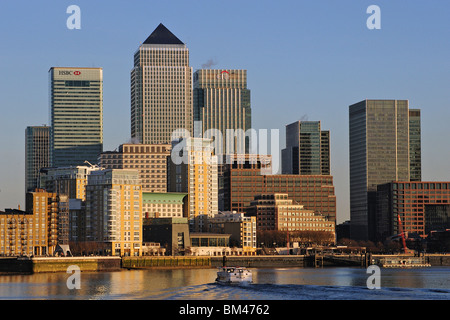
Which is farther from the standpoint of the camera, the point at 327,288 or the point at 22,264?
the point at 22,264

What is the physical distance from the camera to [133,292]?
120 meters

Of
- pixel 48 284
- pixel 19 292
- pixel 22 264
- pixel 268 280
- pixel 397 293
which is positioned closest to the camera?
pixel 397 293

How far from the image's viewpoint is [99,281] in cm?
15375
